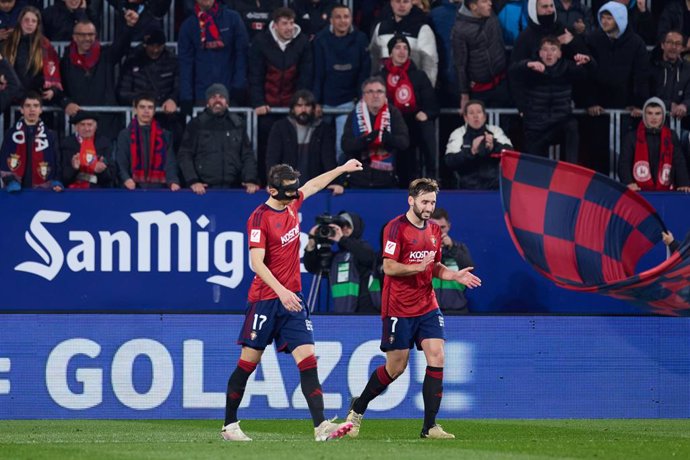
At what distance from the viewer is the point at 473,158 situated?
50.8ft

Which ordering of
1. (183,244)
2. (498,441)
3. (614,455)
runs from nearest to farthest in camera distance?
(614,455), (498,441), (183,244)

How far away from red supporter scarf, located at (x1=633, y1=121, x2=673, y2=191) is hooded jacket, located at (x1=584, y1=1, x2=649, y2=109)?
889 mm

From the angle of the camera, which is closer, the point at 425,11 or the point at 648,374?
the point at 648,374

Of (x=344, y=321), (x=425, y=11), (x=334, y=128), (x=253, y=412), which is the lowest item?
(x=253, y=412)

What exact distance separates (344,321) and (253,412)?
1258 millimetres

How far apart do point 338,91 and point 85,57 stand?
9.87 ft

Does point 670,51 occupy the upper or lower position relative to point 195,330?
upper

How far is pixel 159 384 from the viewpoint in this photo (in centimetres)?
1356

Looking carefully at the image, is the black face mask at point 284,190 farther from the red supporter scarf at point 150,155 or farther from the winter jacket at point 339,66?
the winter jacket at point 339,66

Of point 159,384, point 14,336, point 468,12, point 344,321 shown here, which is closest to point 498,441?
point 344,321

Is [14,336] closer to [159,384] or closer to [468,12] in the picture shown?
[159,384]

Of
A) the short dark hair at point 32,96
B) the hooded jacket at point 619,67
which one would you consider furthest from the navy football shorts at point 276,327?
the hooded jacket at point 619,67

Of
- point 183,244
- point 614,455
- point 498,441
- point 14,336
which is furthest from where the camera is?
point 183,244

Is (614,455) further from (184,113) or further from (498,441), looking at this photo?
(184,113)
